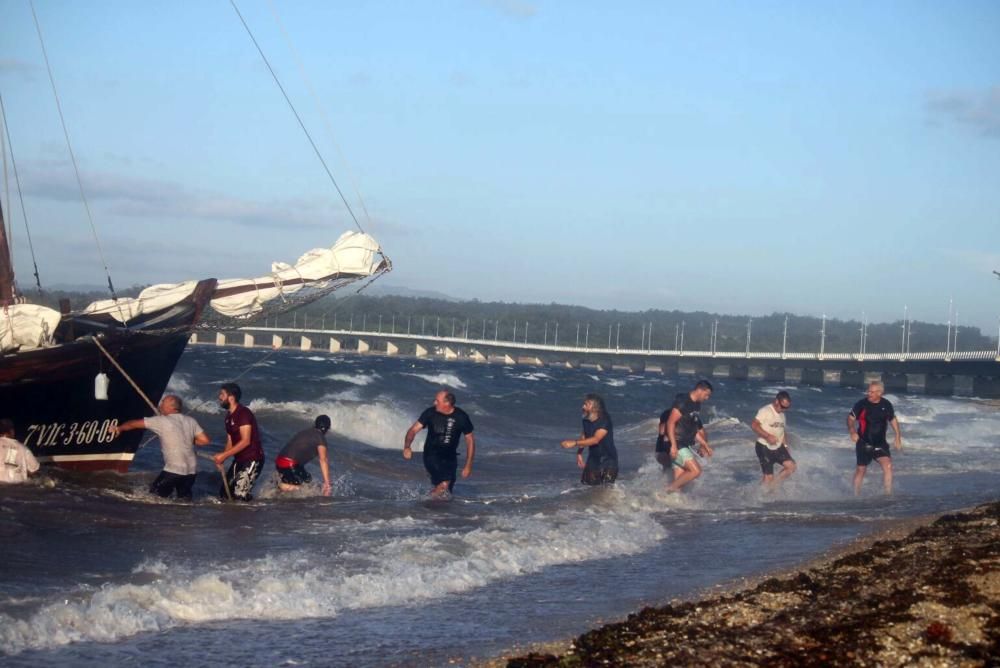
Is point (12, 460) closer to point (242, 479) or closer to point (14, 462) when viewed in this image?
point (14, 462)

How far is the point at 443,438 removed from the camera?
43.3 feet

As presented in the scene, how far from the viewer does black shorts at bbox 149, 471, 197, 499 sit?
40.6ft

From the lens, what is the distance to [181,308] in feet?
54.5

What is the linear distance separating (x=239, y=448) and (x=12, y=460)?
7.86 feet

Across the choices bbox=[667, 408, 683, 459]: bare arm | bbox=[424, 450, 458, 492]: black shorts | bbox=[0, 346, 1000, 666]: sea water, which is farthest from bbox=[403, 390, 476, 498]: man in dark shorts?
bbox=[667, 408, 683, 459]: bare arm

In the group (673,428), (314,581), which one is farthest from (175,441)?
(673,428)

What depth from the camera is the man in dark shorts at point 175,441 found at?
1202 centimetres

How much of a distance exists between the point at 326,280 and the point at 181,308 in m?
2.32

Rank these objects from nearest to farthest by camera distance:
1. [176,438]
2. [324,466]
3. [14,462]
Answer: [176,438] < [14,462] < [324,466]

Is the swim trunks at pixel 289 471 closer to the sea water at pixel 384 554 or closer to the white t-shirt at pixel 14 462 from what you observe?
the sea water at pixel 384 554

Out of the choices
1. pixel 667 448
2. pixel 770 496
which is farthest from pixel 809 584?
pixel 770 496

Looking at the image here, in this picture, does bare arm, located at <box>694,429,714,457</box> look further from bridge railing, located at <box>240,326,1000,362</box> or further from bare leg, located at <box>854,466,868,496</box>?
bridge railing, located at <box>240,326,1000,362</box>

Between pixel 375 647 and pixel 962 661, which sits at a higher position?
pixel 962 661

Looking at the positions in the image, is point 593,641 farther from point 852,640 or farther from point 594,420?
point 594,420
